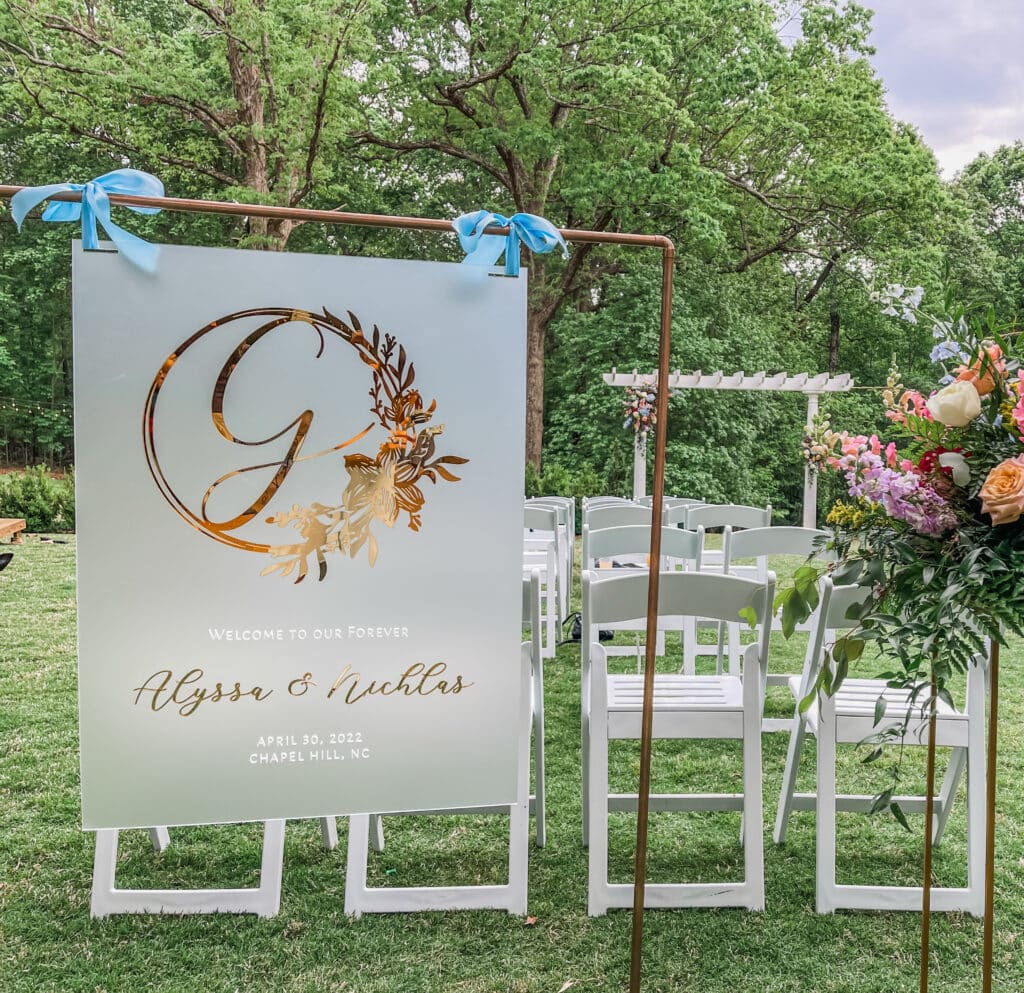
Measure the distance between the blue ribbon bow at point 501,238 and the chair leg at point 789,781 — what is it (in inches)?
69.5

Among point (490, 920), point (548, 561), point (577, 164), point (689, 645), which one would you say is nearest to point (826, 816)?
point (490, 920)

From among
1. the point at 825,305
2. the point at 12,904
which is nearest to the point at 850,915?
the point at 12,904

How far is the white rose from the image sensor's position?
169 cm

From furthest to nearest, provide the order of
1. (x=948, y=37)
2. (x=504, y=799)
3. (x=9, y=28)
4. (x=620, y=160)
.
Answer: (x=948, y=37) < (x=620, y=160) < (x=9, y=28) < (x=504, y=799)

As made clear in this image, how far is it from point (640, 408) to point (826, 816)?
8344mm

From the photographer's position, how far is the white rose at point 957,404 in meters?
1.69

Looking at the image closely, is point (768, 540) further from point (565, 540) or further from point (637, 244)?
point (637, 244)

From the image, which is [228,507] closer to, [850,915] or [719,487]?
[850,915]

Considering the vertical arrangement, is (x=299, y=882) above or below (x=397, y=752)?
below

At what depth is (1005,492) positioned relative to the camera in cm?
160

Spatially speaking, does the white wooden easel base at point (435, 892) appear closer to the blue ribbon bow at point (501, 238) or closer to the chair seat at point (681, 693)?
the chair seat at point (681, 693)

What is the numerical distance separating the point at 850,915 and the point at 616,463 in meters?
12.7

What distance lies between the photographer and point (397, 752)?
6.73 feet

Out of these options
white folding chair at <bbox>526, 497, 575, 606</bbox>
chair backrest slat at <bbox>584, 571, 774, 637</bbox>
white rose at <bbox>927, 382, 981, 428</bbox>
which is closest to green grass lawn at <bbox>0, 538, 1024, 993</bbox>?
chair backrest slat at <bbox>584, 571, 774, 637</bbox>
